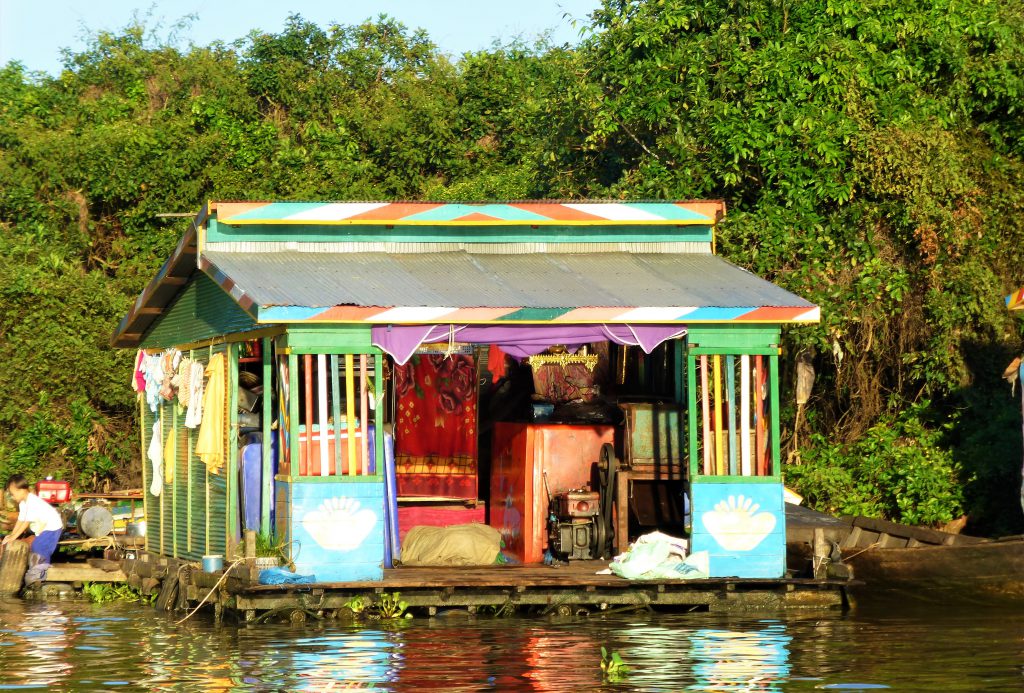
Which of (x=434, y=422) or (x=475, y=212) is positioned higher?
(x=475, y=212)

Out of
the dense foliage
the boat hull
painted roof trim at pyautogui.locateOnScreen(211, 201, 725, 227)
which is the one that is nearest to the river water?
the boat hull

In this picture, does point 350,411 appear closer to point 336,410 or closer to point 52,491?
point 336,410

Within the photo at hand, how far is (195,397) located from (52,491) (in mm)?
5049

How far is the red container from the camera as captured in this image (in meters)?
20.5

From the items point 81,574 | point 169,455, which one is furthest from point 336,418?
point 81,574

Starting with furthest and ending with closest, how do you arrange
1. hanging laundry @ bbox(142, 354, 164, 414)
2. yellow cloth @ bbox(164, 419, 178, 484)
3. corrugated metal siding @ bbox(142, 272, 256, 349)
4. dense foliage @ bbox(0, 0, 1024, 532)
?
1. dense foliage @ bbox(0, 0, 1024, 532)
2. hanging laundry @ bbox(142, 354, 164, 414)
3. yellow cloth @ bbox(164, 419, 178, 484)
4. corrugated metal siding @ bbox(142, 272, 256, 349)

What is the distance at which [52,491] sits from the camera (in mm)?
20547

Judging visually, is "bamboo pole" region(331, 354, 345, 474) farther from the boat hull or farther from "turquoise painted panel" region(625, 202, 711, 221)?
the boat hull

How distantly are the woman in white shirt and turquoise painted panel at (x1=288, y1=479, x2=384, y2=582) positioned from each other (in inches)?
217

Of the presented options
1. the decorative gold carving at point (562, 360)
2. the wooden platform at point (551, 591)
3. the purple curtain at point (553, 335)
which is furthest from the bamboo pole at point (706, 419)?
the decorative gold carving at point (562, 360)

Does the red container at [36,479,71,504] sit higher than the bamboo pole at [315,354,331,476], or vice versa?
the bamboo pole at [315,354,331,476]

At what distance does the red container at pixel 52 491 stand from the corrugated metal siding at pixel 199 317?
260cm

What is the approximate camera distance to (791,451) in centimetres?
2216

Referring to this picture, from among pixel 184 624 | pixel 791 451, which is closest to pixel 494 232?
pixel 184 624
